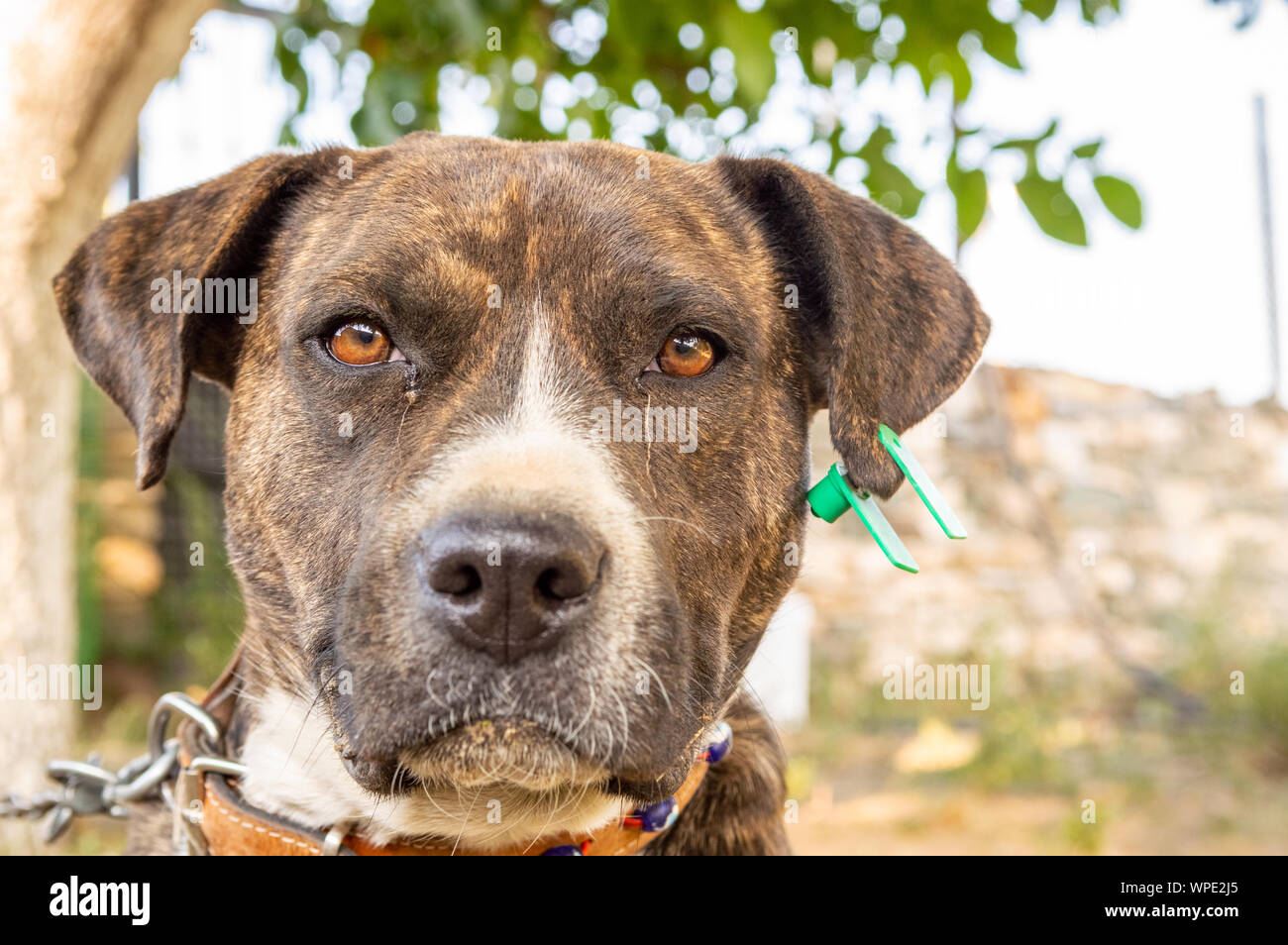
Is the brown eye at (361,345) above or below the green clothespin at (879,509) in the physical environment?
above

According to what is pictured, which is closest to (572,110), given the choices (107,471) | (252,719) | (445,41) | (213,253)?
(445,41)

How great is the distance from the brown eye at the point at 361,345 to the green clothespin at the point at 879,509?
104 cm

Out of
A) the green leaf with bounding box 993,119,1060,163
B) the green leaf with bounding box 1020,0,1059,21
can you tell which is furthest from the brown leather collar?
the green leaf with bounding box 1020,0,1059,21

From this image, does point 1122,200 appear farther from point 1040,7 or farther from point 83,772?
point 83,772

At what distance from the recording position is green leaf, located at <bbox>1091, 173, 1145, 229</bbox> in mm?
3625

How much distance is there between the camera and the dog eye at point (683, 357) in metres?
2.44

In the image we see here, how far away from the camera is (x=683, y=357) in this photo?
245 centimetres

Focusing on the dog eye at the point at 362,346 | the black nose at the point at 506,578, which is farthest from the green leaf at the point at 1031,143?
the black nose at the point at 506,578

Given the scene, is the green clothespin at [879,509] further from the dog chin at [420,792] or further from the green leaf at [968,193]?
the green leaf at [968,193]

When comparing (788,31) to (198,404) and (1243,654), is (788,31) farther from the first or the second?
(1243,654)

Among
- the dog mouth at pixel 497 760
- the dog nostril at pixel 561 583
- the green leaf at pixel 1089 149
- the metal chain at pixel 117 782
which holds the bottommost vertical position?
the metal chain at pixel 117 782

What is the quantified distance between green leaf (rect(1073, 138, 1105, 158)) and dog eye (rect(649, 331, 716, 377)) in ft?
6.54

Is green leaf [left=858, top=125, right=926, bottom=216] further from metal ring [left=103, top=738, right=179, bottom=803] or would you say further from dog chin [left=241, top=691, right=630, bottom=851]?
metal ring [left=103, top=738, right=179, bottom=803]

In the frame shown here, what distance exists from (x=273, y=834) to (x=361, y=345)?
1.03 metres
